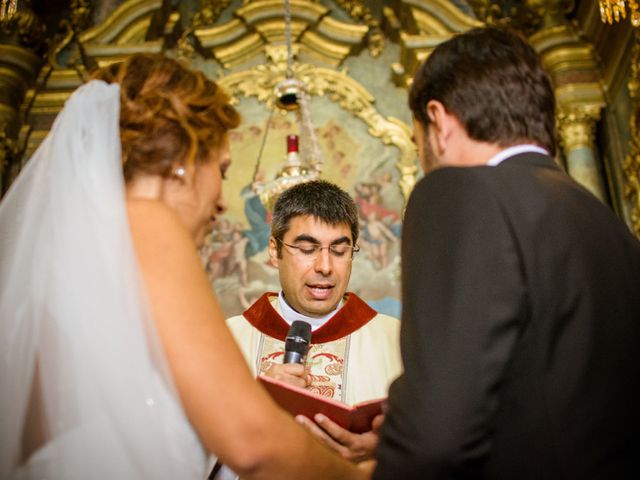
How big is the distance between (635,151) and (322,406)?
4875 mm

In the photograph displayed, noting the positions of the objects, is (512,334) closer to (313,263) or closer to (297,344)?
(297,344)

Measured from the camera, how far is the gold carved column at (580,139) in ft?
22.4

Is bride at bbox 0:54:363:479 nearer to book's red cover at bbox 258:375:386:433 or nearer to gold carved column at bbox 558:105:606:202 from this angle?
book's red cover at bbox 258:375:386:433

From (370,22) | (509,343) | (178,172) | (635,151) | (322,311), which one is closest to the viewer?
(509,343)

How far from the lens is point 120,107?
2020 mm

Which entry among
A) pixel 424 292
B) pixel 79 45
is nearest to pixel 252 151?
pixel 79 45

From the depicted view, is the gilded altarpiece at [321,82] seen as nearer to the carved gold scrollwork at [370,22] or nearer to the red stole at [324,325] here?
the carved gold scrollwork at [370,22]

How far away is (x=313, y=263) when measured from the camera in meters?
3.74

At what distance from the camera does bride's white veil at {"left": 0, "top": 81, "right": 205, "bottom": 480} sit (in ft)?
5.73

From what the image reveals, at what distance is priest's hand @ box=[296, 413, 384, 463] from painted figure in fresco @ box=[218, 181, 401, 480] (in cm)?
129

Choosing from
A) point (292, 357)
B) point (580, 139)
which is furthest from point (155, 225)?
point (580, 139)

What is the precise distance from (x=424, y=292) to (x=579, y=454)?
0.47 meters

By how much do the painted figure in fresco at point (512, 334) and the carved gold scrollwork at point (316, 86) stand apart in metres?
5.99

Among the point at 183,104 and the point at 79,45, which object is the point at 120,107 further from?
the point at 79,45
